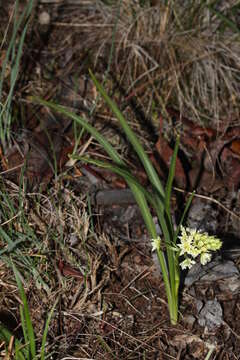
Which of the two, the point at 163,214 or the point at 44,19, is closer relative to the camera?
the point at 163,214

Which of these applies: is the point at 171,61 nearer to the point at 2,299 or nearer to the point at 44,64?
the point at 44,64

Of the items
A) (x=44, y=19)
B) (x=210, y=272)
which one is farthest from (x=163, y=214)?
(x=44, y=19)

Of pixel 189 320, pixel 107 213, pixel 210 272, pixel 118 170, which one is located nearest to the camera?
pixel 118 170

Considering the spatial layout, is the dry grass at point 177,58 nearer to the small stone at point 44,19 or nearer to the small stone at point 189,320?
the small stone at point 44,19

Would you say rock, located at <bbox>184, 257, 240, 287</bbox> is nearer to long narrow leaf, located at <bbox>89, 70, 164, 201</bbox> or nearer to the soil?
the soil

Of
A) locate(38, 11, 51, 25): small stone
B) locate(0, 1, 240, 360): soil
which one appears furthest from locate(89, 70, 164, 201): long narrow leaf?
locate(38, 11, 51, 25): small stone

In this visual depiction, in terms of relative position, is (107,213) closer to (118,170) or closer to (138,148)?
(138,148)

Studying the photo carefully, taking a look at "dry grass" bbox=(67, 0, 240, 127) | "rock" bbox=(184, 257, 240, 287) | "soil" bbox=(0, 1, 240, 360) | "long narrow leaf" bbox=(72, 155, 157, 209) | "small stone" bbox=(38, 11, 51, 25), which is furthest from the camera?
"small stone" bbox=(38, 11, 51, 25)

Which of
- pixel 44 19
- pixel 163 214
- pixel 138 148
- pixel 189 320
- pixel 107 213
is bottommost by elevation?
pixel 189 320
